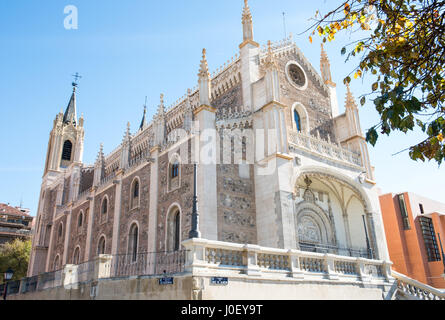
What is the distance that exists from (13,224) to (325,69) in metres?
53.7

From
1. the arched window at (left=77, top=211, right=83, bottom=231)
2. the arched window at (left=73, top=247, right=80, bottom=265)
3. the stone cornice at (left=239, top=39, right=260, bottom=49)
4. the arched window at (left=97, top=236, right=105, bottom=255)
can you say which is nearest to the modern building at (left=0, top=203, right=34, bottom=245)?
the arched window at (left=77, top=211, right=83, bottom=231)

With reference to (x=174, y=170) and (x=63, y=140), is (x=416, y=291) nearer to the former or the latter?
(x=174, y=170)

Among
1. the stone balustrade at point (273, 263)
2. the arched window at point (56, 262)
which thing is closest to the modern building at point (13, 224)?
the arched window at point (56, 262)

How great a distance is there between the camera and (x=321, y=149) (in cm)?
2109

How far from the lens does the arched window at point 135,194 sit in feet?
76.2

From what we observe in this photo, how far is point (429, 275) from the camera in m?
26.1

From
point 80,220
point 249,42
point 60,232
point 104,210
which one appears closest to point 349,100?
point 249,42

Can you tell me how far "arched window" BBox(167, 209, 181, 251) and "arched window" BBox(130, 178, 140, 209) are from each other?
431cm

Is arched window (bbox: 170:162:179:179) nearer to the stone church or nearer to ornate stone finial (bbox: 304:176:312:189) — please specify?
the stone church

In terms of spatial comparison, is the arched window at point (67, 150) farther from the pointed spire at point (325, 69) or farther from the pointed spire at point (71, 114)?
the pointed spire at point (325, 69)

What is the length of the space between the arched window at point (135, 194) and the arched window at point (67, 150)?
21639 millimetres
